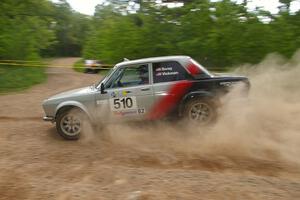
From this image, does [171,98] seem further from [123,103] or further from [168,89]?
[123,103]

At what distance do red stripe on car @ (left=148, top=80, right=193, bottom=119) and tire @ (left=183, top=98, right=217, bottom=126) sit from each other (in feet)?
0.89

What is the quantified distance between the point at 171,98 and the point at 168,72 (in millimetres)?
595

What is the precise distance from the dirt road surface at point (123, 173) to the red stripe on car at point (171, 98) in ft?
1.62

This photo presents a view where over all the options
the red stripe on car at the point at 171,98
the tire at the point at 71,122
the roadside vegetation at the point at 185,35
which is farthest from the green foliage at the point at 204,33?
the tire at the point at 71,122

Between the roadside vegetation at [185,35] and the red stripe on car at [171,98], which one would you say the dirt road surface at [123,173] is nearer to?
→ the red stripe on car at [171,98]

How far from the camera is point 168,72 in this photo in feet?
26.5

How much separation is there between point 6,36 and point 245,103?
1891cm

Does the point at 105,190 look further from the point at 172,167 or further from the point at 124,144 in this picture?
the point at 124,144

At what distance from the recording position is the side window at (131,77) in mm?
8062

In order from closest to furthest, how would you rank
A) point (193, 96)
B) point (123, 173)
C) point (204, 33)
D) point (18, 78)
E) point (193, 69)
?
1. point (123, 173)
2. point (193, 96)
3. point (193, 69)
4. point (204, 33)
5. point (18, 78)

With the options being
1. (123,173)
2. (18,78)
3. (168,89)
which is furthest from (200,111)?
(18,78)

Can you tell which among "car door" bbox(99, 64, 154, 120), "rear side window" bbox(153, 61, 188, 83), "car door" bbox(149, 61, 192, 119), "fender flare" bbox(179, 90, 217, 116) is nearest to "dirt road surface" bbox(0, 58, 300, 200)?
"car door" bbox(99, 64, 154, 120)

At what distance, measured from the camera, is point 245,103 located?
8.00 m

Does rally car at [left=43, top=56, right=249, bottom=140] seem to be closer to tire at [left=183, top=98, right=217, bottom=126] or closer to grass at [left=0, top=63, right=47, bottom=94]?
tire at [left=183, top=98, right=217, bottom=126]
